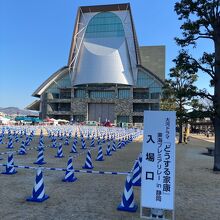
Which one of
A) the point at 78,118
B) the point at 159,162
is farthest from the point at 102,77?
the point at 159,162

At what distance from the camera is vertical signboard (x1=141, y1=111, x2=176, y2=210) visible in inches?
243

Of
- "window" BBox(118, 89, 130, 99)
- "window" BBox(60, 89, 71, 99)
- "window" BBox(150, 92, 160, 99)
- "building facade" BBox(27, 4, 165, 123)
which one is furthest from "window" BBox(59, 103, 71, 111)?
"window" BBox(150, 92, 160, 99)

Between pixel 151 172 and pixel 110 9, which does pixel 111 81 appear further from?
pixel 151 172

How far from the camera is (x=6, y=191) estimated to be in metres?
8.27

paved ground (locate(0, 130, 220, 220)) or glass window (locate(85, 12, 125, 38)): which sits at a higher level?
glass window (locate(85, 12, 125, 38))

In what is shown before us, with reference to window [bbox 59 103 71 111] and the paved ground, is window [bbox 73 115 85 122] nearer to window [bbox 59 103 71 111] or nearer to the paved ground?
window [bbox 59 103 71 111]

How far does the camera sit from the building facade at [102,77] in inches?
4240

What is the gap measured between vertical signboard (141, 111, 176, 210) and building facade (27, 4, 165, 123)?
323 ft

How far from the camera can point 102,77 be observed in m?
108

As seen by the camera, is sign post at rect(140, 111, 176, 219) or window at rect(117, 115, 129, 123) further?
window at rect(117, 115, 129, 123)

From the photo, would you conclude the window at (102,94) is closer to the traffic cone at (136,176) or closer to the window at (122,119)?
the window at (122,119)

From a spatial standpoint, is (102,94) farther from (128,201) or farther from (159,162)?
(159,162)

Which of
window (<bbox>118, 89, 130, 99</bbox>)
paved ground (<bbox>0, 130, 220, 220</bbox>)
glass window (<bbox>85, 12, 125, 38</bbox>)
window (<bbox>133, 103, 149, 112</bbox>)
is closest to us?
paved ground (<bbox>0, 130, 220, 220</bbox>)

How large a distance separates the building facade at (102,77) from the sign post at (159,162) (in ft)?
323
